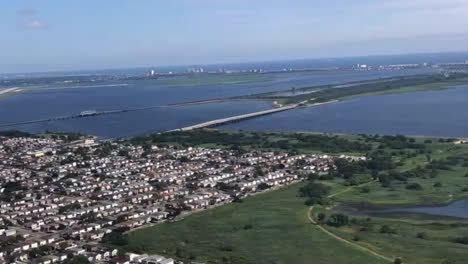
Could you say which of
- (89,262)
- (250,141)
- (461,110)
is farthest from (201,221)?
(461,110)

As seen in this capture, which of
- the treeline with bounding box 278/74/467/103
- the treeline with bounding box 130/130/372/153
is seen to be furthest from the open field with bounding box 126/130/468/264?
the treeline with bounding box 278/74/467/103

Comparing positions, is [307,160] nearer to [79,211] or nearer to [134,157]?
[134,157]

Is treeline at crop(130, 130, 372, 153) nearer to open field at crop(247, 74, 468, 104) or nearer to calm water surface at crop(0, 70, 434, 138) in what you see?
calm water surface at crop(0, 70, 434, 138)

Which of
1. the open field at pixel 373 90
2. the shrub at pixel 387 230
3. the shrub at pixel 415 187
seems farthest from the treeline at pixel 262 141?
the open field at pixel 373 90

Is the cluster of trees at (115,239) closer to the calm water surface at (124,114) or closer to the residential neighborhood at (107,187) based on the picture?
the residential neighborhood at (107,187)

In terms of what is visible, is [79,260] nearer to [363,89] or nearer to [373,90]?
[373,90]
